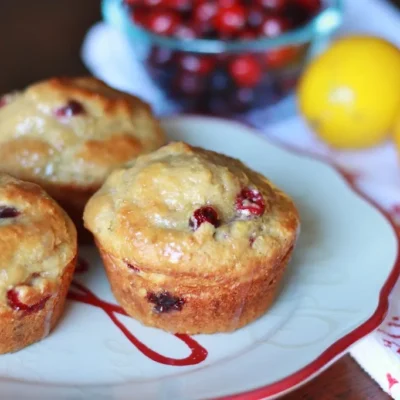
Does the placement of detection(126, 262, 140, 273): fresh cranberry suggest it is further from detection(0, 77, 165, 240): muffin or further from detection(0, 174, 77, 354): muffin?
detection(0, 77, 165, 240): muffin

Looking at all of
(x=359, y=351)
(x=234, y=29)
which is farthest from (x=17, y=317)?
(x=234, y=29)

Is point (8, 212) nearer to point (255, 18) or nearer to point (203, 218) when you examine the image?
point (203, 218)

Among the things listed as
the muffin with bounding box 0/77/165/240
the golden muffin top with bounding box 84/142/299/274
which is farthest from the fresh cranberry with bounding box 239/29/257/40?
the golden muffin top with bounding box 84/142/299/274

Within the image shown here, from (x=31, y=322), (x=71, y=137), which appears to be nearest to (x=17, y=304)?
(x=31, y=322)

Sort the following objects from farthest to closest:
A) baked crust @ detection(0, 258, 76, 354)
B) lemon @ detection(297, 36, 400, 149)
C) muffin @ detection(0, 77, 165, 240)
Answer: lemon @ detection(297, 36, 400, 149)
muffin @ detection(0, 77, 165, 240)
baked crust @ detection(0, 258, 76, 354)

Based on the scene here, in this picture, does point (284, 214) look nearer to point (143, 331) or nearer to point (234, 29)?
point (143, 331)

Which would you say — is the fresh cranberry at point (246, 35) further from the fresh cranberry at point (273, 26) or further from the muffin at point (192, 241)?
the muffin at point (192, 241)

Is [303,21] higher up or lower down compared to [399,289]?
higher up
